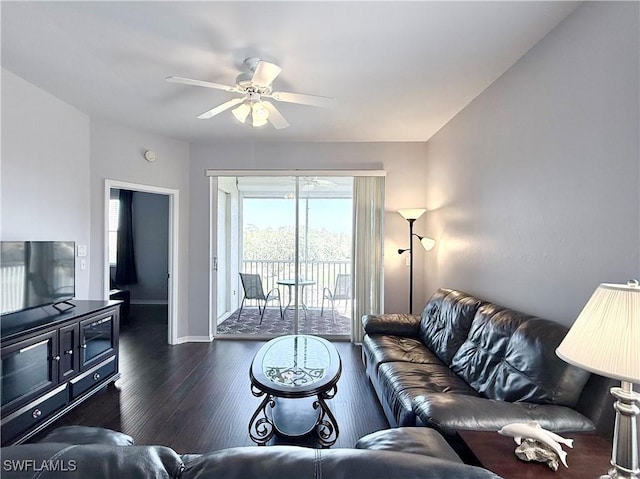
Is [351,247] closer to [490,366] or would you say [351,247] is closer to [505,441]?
[490,366]

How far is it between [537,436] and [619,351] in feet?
1.48

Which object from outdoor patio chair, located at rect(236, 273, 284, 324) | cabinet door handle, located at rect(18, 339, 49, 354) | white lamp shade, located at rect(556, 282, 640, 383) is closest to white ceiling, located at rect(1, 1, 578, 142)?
white lamp shade, located at rect(556, 282, 640, 383)

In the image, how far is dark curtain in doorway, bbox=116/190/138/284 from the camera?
6.17 metres

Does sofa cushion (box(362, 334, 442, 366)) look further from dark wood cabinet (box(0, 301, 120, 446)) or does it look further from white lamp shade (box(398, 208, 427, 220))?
dark wood cabinet (box(0, 301, 120, 446))

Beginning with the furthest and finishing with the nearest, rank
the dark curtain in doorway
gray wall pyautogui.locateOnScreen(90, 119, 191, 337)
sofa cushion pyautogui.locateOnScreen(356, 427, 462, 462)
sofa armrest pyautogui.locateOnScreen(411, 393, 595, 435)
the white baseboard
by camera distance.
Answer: the dark curtain in doorway → the white baseboard → gray wall pyautogui.locateOnScreen(90, 119, 191, 337) → sofa armrest pyautogui.locateOnScreen(411, 393, 595, 435) → sofa cushion pyautogui.locateOnScreen(356, 427, 462, 462)

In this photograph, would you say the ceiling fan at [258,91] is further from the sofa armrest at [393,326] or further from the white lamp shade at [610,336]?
the sofa armrest at [393,326]

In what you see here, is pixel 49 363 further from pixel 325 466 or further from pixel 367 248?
pixel 367 248

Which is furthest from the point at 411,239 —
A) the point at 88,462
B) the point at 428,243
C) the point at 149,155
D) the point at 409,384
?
the point at 88,462

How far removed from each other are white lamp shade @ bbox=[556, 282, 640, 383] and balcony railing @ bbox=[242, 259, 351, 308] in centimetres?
341

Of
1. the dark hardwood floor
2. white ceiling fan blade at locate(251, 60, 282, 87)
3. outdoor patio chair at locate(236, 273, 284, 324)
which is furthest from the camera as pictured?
outdoor patio chair at locate(236, 273, 284, 324)

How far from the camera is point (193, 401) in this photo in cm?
268

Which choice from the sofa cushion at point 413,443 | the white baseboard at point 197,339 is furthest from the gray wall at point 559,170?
the white baseboard at point 197,339

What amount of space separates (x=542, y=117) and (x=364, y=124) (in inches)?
75.6

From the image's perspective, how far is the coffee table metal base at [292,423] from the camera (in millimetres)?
2129
